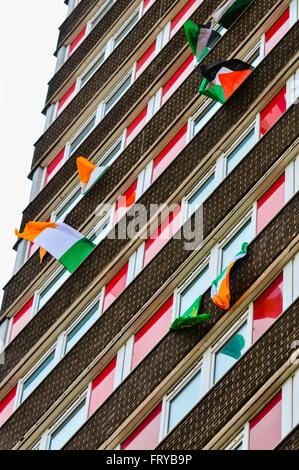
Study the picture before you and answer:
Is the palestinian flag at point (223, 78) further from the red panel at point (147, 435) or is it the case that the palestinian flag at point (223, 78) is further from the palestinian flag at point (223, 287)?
the red panel at point (147, 435)

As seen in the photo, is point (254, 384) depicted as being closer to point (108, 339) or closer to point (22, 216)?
point (108, 339)

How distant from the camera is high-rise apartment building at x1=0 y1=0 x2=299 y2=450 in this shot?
22.1 metres

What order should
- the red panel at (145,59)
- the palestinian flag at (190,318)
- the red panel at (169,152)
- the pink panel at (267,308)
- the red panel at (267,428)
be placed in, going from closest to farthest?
the red panel at (267,428)
the pink panel at (267,308)
the palestinian flag at (190,318)
the red panel at (169,152)
the red panel at (145,59)

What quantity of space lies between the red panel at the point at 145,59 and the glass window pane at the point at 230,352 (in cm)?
1191

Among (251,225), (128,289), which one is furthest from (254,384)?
(128,289)

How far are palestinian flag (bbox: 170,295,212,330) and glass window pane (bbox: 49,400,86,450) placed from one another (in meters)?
2.73

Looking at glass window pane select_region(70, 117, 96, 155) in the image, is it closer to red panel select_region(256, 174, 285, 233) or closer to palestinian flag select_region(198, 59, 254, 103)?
palestinian flag select_region(198, 59, 254, 103)

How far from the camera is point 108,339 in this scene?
26.2 m

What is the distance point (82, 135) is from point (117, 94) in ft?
4.57

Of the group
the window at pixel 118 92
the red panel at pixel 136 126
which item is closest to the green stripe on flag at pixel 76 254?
the red panel at pixel 136 126

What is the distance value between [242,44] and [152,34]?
5509 mm

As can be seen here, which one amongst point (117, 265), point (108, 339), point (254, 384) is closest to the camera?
point (254, 384)

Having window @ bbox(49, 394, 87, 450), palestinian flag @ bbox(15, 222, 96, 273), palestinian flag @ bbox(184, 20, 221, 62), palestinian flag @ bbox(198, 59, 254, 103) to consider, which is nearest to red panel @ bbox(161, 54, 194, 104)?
palestinian flag @ bbox(184, 20, 221, 62)

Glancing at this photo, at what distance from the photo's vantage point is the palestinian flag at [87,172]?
3098 centimetres
